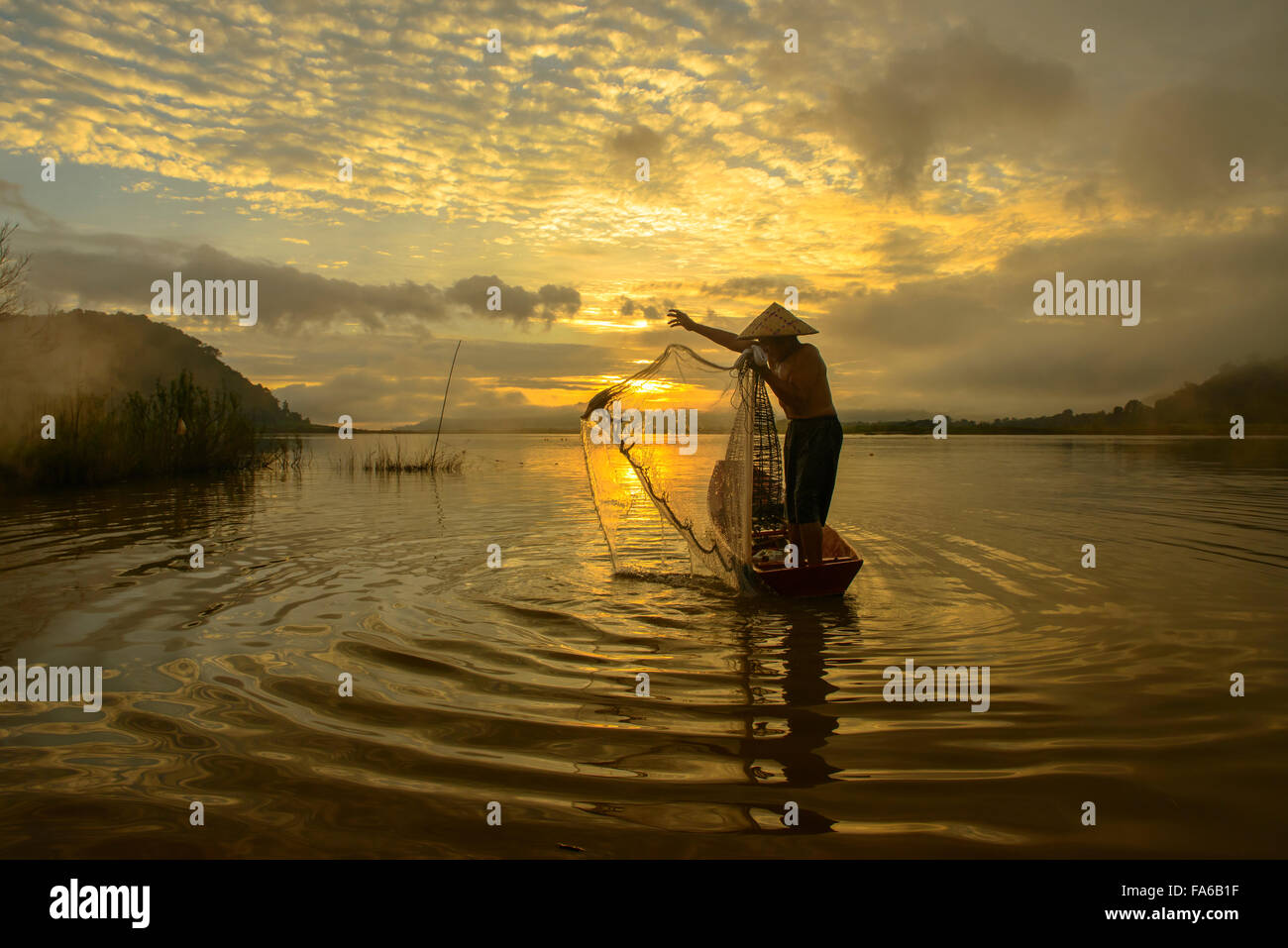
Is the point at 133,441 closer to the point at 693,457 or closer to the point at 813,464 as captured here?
the point at 693,457

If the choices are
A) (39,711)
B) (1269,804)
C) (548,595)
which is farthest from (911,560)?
(39,711)

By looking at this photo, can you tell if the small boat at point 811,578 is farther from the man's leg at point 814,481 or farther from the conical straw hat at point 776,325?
the conical straw hat at point 776,325

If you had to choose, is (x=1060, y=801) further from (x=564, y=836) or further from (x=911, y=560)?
(x=911, y=560)

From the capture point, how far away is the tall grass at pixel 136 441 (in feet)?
53.3

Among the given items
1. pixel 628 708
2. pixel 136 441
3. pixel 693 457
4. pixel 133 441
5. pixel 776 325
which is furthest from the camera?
pixel 136 441

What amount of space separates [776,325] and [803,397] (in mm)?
756

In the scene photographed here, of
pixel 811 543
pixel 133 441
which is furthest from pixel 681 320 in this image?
pixel 133 441

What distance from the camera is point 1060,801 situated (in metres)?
2.98

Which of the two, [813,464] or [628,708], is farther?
[813,464]

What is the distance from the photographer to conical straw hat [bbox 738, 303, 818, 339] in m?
6.79

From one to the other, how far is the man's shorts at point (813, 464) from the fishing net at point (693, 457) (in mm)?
488

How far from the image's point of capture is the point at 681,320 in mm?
6945

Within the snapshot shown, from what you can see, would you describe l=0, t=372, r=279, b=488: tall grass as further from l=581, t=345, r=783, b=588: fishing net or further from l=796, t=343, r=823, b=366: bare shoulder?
l=796, t=343, r=823, b=366: bare shoulder

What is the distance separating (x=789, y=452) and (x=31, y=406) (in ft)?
61.0
